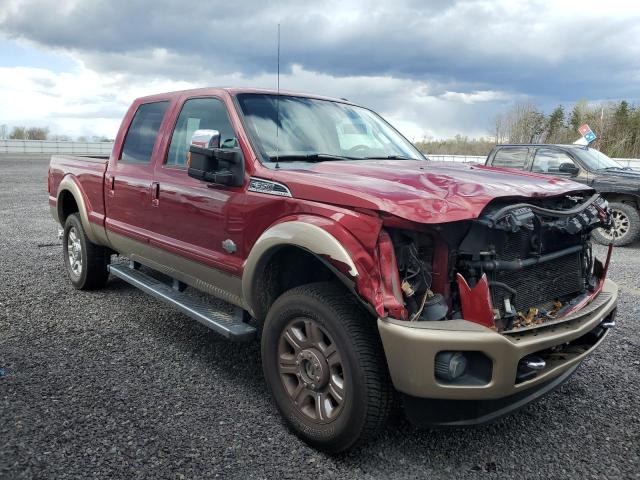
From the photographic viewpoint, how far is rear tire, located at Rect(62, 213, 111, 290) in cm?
572

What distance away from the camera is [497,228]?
2666 mm

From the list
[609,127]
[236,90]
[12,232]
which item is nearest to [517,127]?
[609,127]

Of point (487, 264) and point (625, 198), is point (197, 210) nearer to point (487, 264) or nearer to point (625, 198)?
point (487, 264)

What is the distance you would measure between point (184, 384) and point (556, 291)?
2425mm

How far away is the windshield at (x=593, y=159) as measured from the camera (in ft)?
31.9

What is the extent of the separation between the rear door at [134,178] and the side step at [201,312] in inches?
14.3

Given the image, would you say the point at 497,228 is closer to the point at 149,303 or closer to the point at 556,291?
the point at 556,291

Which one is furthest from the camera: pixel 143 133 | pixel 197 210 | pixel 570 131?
pixel 570 131

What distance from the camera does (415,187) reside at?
2.84m

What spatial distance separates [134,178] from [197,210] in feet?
3.70

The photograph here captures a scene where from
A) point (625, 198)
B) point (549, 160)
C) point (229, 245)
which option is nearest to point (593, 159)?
point (549, 160)

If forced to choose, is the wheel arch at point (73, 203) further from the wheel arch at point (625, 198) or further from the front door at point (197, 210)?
the wheel arch at point (625, 198)

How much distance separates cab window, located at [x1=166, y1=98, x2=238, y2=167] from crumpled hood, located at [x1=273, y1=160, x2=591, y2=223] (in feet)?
2.45

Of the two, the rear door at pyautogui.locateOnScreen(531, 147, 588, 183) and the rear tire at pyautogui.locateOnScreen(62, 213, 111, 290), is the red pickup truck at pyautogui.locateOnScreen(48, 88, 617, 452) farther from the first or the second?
the rear door at pyautogui.locateOnScreen(531, 147, 588, 183)
